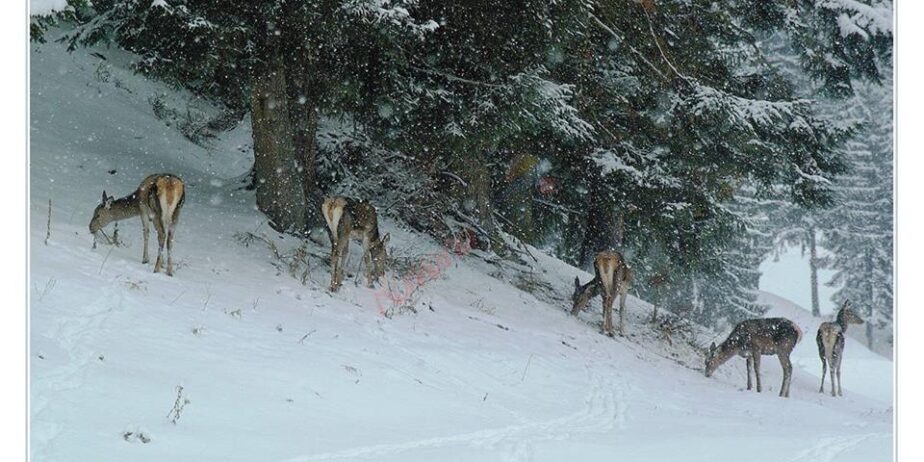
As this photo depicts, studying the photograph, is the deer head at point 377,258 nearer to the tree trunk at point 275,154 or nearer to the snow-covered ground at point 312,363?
the snow-covered ground at point 312,363

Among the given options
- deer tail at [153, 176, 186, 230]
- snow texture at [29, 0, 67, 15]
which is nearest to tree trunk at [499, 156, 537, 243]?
deer tail at [153, 176, 186, 230]

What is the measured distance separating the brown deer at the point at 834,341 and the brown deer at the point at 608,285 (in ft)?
10.8

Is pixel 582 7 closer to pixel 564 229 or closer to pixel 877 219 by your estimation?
pixel 877 219

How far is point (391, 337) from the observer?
1059 cm

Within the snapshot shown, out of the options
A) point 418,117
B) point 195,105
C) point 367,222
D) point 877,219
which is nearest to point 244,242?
point 367,222

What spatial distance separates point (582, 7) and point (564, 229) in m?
9.56

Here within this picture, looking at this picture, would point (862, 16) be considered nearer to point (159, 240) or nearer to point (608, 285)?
point (608, 285)

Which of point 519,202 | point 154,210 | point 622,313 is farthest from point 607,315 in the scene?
point 154,210

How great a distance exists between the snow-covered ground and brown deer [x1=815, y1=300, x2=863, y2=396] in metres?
0.30

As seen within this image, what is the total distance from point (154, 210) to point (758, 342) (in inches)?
375

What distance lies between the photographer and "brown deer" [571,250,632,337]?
16109 millimetres

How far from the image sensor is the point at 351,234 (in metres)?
13.0

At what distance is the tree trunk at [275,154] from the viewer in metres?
13.3

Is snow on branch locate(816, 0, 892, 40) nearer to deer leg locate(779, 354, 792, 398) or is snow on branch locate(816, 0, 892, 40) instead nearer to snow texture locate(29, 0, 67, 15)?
deer leg locate(779, 354, 792, 398)
